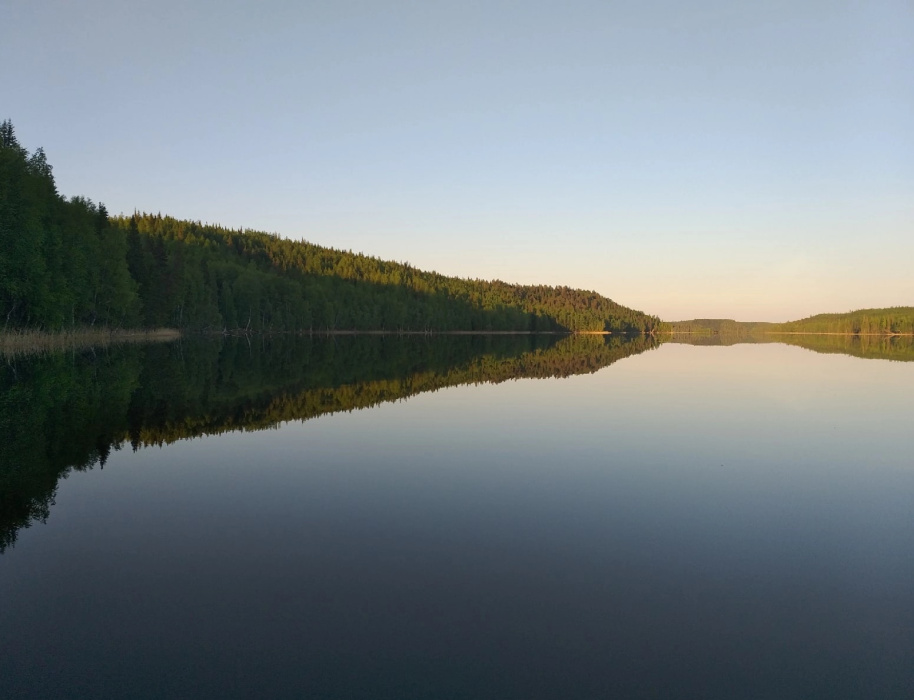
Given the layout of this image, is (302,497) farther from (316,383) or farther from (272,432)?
(316,383)

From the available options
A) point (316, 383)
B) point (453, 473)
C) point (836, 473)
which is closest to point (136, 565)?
point (453, 473)

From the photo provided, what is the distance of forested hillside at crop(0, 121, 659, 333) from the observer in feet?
158

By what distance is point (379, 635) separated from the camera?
6.65 meters

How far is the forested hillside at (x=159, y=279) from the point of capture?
158 feet

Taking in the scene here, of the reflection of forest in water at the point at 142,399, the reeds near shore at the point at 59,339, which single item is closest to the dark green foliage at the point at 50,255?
the reeds near shore at the point at 59,339

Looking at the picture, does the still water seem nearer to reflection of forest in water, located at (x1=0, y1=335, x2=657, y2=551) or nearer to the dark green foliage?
reflection of forest in water, located at (x1=0, y1=335, x2=657, y2=551)

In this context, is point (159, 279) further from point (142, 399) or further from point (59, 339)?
point (142, 399)

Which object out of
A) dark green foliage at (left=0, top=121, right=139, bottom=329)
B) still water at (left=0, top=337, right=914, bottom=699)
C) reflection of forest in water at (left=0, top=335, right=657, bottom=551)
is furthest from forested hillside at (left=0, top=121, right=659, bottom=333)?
still water at (left=0, top=337, right=914, bottom=699)

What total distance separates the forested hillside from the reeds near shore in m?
1.24

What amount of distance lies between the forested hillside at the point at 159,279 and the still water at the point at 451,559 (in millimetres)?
36140

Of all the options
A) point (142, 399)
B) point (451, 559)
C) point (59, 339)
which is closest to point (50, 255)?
point (59, 339)

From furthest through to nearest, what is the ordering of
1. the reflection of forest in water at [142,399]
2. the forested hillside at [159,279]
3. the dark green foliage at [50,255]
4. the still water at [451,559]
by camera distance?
the forested hillside at [159,279], the dark green foliage at [50,255], the reflection of forest in water at [142,399], the still water at [451,559]

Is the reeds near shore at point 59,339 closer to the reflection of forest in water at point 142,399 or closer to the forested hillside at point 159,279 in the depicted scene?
the forested hillside at point 159,279

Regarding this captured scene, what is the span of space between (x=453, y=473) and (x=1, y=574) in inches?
341
